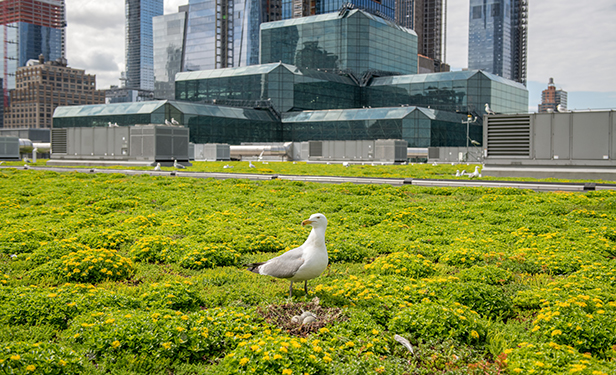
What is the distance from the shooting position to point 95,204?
17.0 m

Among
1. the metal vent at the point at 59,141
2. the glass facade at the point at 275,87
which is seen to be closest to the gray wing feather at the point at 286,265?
the metal vent at the point at 59,141

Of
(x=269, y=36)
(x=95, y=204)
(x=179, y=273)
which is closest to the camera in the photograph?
(x=179, y=273)

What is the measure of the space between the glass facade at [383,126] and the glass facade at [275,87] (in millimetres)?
5638

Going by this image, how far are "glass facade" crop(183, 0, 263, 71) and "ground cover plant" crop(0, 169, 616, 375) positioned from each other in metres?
180

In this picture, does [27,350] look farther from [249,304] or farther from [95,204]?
[95,204]

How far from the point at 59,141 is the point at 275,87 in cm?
5883

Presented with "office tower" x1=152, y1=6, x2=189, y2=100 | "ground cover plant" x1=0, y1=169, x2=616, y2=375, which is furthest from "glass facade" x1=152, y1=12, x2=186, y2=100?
"ground cover plant" x1=0, y1=169, x2=616, y2=375

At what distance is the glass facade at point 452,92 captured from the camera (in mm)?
107312

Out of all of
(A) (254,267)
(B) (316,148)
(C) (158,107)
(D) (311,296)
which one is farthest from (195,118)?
(D) (311,296)

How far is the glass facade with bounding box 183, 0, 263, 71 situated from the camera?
615 feet

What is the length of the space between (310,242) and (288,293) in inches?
44.0

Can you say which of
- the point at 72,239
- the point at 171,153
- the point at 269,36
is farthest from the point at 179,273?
the point at 269,36

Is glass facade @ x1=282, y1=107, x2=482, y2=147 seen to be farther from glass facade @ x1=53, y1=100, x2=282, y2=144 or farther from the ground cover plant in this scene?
the ground cover plant

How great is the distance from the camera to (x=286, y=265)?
25.1ft
